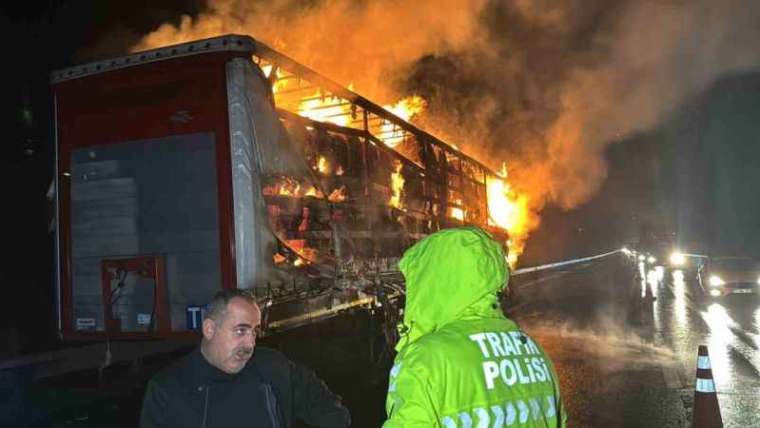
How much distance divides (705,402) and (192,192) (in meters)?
4.60

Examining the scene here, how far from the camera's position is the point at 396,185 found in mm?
7082

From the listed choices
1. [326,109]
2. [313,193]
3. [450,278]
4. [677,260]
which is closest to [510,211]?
[326,109]

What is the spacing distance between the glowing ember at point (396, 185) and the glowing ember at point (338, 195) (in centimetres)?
113

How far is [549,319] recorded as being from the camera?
13516 millimetres

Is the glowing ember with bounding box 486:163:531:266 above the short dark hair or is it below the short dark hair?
above

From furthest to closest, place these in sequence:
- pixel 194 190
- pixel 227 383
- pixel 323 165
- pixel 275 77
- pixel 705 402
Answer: pixel 323 165 < pixel 275 77 < pixel 705 402 < pixel 194 190 < pixel 227 383

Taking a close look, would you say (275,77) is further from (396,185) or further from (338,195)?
(396,185)

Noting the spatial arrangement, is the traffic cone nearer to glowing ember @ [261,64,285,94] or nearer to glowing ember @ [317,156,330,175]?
glowing ember @ [317,156,330,175]

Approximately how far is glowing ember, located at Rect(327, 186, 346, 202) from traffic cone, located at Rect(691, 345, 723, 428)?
11.3 feet

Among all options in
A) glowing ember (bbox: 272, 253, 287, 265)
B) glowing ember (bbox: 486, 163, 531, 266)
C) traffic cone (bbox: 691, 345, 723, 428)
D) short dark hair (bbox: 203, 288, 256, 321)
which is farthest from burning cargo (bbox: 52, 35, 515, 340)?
glowing ember (bbox: 486, 163, 531, 266)

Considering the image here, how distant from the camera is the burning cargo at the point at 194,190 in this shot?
4.60 m

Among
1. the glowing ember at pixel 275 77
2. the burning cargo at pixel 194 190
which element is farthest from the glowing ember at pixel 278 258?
the glowing ember at pixel 275 77

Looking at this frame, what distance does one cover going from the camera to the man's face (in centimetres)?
242

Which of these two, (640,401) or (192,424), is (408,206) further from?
(192,424)
